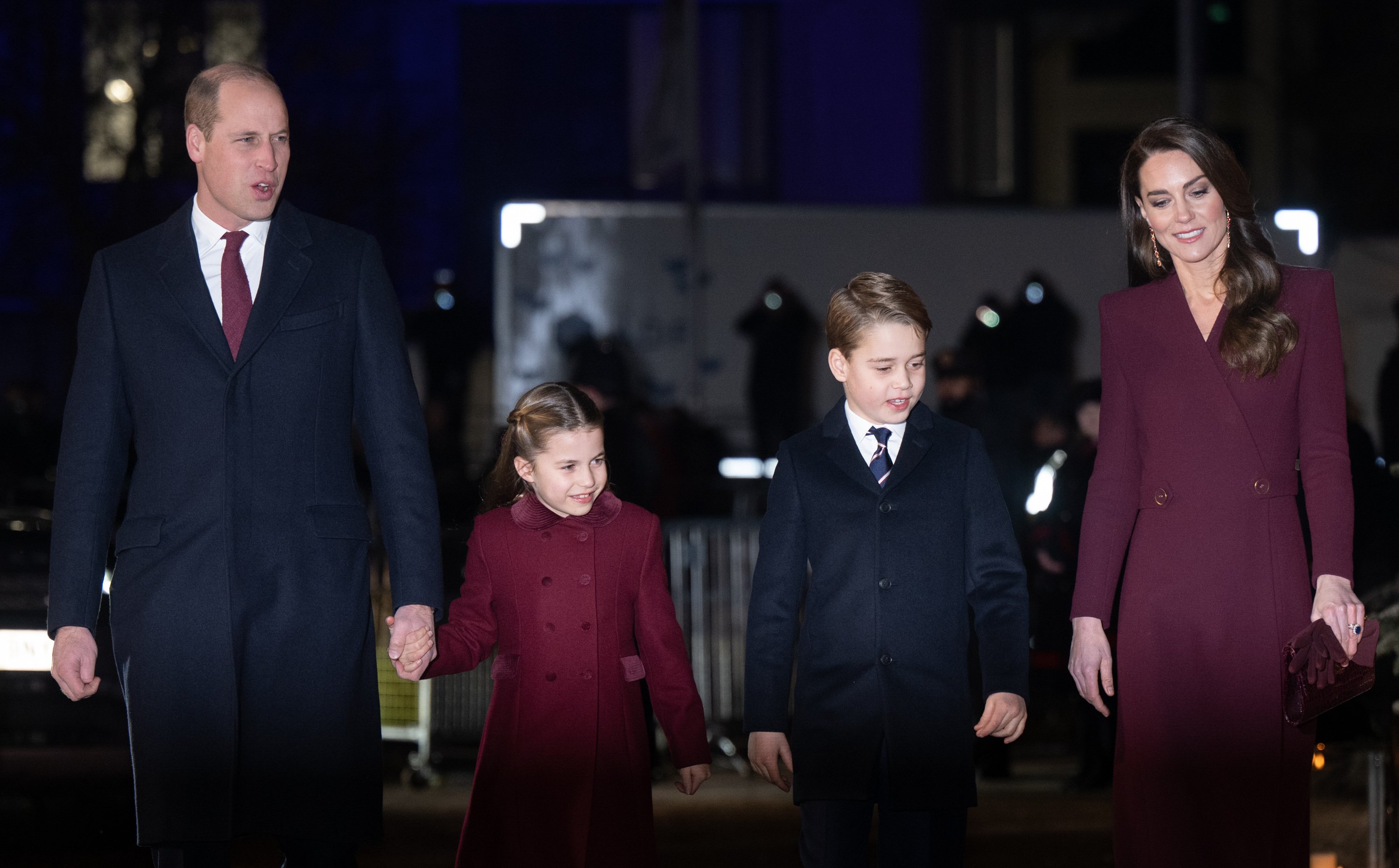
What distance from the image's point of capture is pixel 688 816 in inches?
317

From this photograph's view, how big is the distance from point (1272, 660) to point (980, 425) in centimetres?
711

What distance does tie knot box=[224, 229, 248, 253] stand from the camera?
408 cm

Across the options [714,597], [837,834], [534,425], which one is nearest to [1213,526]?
[837,834]

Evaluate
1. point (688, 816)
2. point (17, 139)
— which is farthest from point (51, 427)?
point (688, 816)

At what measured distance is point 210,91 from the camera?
13.4 feet

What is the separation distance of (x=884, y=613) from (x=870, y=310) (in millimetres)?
715

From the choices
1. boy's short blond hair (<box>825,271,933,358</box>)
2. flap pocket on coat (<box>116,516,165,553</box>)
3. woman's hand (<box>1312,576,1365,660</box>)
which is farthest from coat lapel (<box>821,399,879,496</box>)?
flap pocket on coat (<box>116,516,165,553</box>)

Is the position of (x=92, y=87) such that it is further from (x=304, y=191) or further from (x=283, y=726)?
(x=283, y=726)

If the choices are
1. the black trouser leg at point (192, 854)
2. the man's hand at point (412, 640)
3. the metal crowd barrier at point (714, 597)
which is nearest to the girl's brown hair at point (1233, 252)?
the man's hand at point (412, 640)

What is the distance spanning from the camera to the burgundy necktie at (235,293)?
13.2ft

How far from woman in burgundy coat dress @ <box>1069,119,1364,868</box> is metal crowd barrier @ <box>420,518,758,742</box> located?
5.69 m

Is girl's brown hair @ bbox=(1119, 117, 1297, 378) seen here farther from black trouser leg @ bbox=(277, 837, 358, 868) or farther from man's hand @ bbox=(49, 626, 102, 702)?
man's hand @ bbox=(49, 626, 102, 702)

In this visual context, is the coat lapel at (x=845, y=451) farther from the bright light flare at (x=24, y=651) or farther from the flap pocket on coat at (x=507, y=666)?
the bright light flare at (x=24, y=651)

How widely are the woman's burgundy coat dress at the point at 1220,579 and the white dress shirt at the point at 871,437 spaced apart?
530mm
